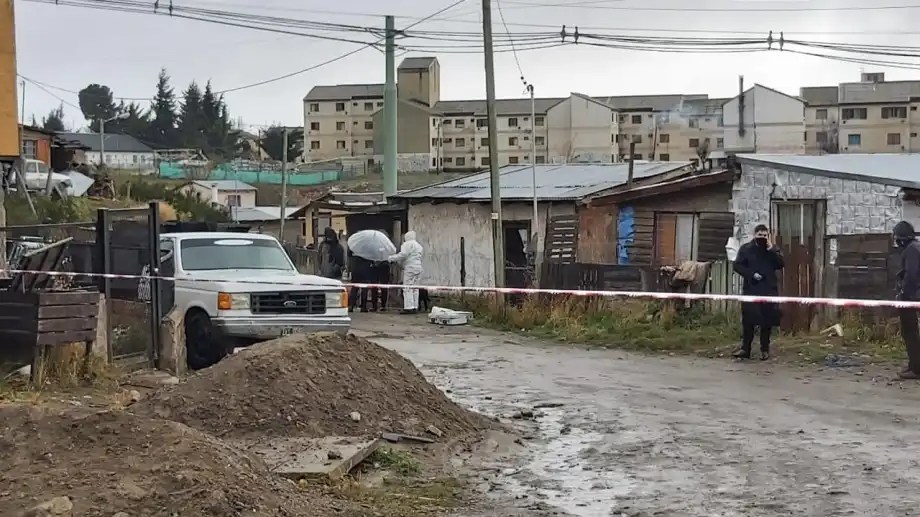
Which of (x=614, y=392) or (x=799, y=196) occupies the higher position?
(x=799, y=196)

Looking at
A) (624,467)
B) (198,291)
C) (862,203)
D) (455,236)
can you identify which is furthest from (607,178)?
(624,467)

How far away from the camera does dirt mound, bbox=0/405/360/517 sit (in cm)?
589

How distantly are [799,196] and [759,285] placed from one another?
4.48 m

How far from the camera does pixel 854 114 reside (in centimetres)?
6738

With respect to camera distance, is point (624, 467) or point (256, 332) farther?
point (256, 332)

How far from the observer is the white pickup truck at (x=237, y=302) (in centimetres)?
1470

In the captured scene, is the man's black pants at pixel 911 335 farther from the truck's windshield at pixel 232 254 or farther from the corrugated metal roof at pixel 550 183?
the corrugated metal roof at pixel 550 183

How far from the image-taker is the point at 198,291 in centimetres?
1507

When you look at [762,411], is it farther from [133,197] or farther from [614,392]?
[133,197]

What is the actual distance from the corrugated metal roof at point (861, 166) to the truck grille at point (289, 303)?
29.0 feet

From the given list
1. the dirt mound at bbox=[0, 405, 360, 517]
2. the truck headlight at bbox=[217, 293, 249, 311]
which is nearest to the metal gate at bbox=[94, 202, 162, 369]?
the truck headlight at bbox=[217, 293, 249, 311]

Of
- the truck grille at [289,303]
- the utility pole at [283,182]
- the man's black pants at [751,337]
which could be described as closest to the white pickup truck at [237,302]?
the truck grille at [289,303]

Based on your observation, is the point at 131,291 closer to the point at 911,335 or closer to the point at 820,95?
the point at 911,335

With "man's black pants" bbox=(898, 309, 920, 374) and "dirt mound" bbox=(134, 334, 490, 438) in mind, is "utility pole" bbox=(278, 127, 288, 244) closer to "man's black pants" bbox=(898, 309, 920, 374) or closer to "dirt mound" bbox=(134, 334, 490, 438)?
"man's black pants" bbox=(898, 309, 920, 374)
